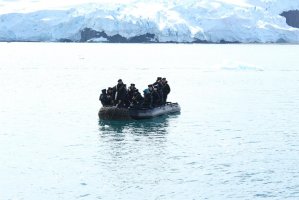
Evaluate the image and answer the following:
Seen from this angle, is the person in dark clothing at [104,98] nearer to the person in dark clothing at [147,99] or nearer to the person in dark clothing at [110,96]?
the person in dark clothing at [110,96]

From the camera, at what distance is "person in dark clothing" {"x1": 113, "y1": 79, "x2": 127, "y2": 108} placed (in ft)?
107

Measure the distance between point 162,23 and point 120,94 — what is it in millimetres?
144739

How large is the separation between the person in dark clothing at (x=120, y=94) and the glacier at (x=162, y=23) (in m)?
130

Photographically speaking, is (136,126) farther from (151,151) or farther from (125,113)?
(151,151)

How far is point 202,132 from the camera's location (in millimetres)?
30438

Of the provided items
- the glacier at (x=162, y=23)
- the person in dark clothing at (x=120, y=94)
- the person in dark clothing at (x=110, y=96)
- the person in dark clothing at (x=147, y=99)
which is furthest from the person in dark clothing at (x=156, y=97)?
the glacier at (x=162, y=23)

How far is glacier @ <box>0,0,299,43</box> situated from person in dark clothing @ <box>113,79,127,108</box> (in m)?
130

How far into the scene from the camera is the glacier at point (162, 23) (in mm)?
165375

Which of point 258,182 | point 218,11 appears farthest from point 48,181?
point 218,11

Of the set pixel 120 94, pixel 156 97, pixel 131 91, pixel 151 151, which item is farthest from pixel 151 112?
pixel 151 151

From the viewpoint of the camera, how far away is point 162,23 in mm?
176125

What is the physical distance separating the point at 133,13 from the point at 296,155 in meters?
157

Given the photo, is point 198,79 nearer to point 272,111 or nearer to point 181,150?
point 272,111

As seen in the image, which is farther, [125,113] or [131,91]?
[131,91]
